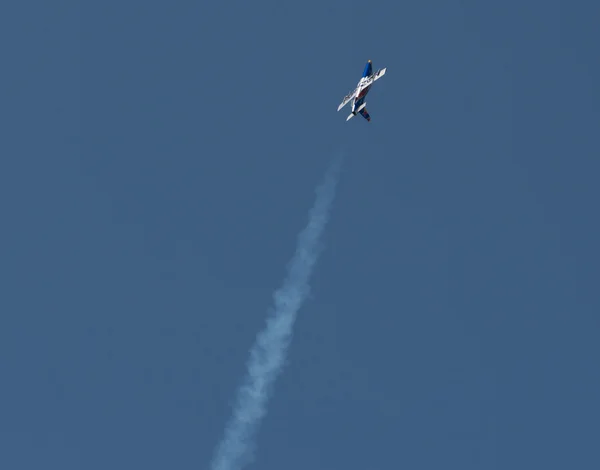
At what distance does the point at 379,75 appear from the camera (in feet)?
655
